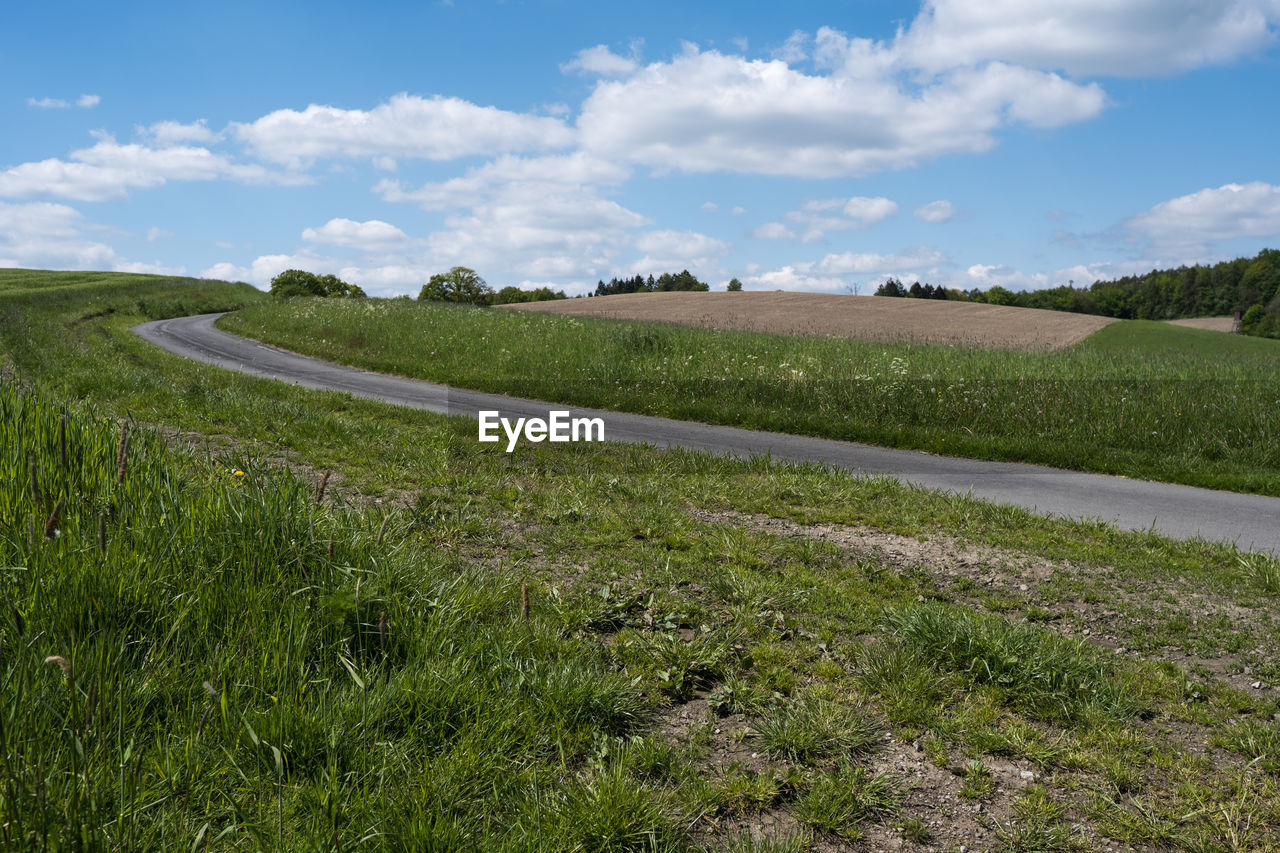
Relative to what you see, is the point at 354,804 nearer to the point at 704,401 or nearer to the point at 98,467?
the point at 98,467

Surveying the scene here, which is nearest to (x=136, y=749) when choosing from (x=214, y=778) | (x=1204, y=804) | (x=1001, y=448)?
(x=214, y=778)

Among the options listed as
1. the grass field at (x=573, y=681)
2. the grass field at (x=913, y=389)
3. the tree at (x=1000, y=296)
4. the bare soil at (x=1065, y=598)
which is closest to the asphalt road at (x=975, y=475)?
the grass field at (x=913, y=389)

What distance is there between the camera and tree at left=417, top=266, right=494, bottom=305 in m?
68.4

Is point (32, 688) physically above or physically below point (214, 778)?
above

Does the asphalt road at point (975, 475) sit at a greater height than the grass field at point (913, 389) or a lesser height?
lesser

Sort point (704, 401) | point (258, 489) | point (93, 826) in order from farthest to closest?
point (704, 401), point (258, 489), point (93, 826)

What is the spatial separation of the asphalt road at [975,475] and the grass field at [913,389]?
2.02 feet

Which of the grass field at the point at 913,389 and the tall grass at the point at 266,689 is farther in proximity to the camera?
the grass field at the point at 913,389

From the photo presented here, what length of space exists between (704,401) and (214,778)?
1287 centimetres

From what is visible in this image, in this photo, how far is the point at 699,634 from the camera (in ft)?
14.2

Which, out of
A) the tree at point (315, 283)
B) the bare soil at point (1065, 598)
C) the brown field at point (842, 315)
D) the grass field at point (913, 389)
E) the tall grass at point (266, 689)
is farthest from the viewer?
the tree at point (315, 283)

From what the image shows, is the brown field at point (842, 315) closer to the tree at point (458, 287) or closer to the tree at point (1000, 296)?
the tree at point (458, 287)

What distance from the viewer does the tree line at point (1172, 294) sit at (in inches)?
3888

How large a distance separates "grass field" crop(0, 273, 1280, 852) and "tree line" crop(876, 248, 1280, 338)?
89380 mm
